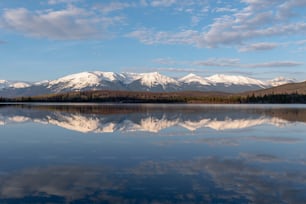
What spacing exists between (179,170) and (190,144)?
24.8 ft

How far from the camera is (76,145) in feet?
69.0

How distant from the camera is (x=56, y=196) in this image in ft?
34.8

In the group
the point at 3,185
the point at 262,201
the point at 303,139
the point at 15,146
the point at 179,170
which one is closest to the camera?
the point at 262,201

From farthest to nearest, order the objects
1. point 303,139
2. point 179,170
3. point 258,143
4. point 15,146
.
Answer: point 303,139
point 258,143
point 15,146
point 179,170

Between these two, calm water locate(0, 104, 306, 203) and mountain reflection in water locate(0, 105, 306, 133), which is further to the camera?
mountain reflection in water locate(0, 105, 306, 133)

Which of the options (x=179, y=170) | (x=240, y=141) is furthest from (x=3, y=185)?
(x=240, y=141)

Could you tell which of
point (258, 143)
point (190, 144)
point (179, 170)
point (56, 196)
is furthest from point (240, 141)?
Answer: point (56, 196)

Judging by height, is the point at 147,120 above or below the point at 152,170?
above

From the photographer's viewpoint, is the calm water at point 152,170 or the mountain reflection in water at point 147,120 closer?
the calm water at point 152,170

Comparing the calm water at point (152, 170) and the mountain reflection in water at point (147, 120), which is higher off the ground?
the mountain reflection in water at point (147, 120)

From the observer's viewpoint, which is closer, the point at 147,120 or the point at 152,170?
the point at 152,170

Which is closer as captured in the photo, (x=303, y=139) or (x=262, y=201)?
(x=262, y=201)

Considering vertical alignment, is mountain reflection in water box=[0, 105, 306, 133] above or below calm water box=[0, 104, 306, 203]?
above

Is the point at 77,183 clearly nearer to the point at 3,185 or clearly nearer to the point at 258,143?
the point at 3,185
